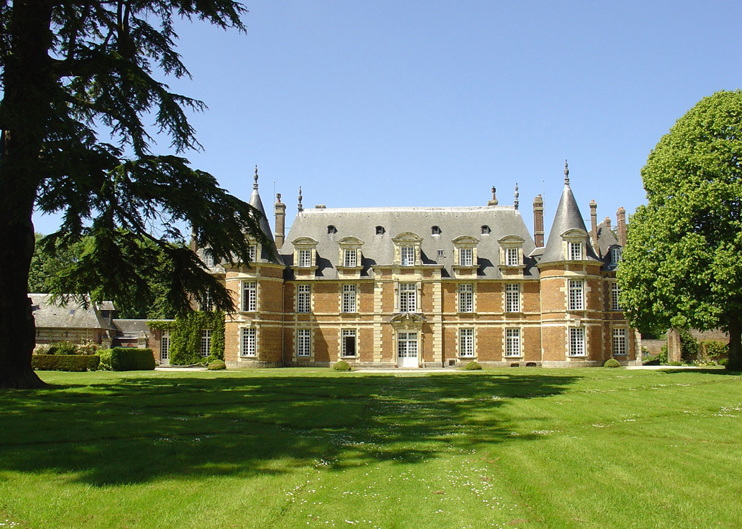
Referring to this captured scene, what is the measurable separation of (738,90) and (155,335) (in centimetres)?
3475

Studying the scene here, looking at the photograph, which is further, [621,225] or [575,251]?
[621,225]

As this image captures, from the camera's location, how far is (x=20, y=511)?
5492 millimetres

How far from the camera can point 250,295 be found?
3600 centimetres

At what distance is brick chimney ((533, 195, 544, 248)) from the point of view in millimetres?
38500

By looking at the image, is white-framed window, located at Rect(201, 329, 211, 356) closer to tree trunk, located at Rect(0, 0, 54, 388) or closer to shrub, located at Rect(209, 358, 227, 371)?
shrub, located at Rect(209, 358, 227, 371)

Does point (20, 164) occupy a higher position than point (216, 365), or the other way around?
point (20, 164)

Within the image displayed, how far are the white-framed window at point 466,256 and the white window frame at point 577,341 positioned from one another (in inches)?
276

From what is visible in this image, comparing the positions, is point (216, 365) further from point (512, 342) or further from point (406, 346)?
point (512, 342)

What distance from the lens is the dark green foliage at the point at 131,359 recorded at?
30.0 meters

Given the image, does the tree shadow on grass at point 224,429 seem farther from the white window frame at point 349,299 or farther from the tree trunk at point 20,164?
the white window frame at point 349,299

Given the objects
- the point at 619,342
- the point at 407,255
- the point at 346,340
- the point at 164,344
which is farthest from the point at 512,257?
the point at 164,344

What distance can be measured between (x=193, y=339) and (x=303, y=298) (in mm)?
7361

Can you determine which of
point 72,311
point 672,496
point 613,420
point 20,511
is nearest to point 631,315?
point 613,420

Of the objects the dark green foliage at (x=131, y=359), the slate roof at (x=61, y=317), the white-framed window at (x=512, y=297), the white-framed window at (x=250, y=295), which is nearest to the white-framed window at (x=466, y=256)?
the white-framed window at (x=512, y=297)
